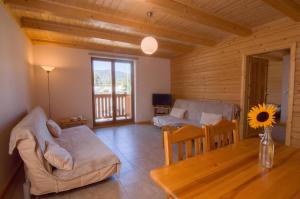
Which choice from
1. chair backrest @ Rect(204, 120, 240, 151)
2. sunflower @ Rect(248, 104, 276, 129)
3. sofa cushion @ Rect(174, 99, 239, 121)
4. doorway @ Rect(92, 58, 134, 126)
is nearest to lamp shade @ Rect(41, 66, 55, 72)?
doorway @ Rect(92, 58, 134, 126)

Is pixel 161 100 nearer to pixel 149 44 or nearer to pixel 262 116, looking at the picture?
pixel 149 44

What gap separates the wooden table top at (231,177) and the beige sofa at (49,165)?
4.14 feet

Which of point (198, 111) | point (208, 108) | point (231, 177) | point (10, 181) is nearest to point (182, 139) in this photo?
point (231, 177)

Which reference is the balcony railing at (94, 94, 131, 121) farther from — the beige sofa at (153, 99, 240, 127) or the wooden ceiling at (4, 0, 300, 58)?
the wooden ceiling at (4, 0, 300, 58)

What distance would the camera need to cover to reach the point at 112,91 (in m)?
5.18

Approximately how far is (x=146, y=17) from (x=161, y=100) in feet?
9.95

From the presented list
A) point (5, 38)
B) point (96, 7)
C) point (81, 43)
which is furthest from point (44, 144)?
point (81, 43)

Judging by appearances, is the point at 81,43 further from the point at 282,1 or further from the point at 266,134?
the point at 266,134

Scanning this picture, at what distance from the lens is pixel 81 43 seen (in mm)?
4289

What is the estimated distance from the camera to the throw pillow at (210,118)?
353 centimetres

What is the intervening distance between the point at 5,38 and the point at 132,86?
361cm

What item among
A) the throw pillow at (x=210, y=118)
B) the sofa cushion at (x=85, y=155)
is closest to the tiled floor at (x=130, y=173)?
the sofa cushion at (x=85, y=155)

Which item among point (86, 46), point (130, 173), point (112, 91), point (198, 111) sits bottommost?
point (130, 173)

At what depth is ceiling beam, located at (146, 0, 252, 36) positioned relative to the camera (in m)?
2.32
